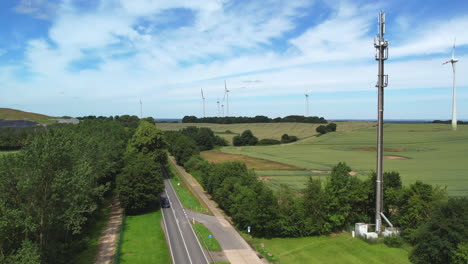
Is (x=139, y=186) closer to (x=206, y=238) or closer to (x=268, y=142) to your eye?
(x=206, y=238)

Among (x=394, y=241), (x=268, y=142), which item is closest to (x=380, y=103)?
(x=394, y=241)

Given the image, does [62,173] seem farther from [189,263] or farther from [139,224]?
[139,224]

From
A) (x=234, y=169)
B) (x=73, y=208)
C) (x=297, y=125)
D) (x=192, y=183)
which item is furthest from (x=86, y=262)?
(x=297, y=125)

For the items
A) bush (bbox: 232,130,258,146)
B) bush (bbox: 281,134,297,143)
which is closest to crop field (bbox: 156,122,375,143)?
bush (bbox: 281,134,297,143)

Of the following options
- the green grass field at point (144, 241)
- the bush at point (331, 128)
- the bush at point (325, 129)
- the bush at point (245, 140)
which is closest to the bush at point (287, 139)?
the bush at point (245, 140)

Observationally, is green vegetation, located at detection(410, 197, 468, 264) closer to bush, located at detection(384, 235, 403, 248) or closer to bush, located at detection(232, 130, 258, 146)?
bush, located at detection(384, 235, 403, 248)

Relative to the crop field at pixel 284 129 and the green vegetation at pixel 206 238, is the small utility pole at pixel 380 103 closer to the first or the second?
the green vegetation at pixel 206 238
